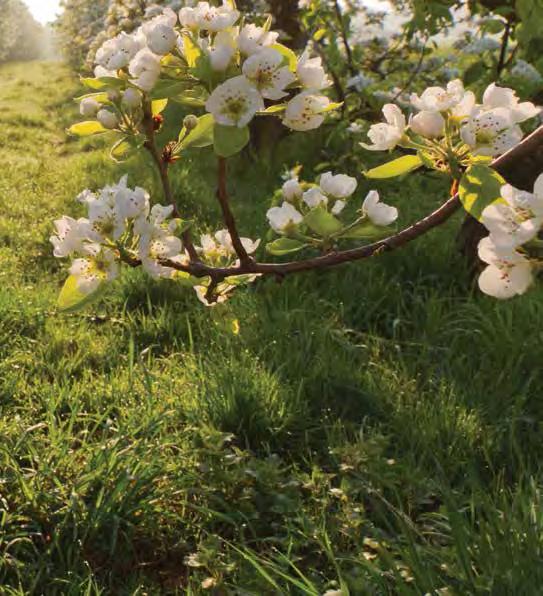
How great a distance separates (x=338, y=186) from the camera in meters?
1.43

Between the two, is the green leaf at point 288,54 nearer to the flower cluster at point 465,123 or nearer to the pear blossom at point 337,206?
the flower cluster at point 465,123

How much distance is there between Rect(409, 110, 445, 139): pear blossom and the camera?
111 centimetres

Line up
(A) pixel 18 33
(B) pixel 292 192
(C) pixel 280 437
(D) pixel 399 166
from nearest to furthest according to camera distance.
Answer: (D) pixel 399 166 < (B) pixel 292 192 < (C) pixel 280 437 < (A) pixel 18 33

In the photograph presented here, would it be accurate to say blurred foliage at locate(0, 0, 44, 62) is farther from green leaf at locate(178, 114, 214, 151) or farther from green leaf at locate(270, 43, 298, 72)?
green leaf at locate(270, 43, 298, 72)

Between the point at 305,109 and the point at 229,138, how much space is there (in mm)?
186

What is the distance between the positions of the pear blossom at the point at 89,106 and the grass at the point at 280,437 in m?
0.63

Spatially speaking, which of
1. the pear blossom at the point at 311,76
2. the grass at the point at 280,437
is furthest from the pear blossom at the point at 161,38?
the grass at the point at 280,437

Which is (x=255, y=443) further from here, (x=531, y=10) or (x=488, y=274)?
(x=531, y=10)

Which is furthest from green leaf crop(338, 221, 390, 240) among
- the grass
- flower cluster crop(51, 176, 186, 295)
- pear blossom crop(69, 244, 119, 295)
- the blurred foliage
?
the blurred foliage

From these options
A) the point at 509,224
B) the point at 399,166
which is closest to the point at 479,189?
the point at 509,224

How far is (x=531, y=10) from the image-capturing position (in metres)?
→ 2.23

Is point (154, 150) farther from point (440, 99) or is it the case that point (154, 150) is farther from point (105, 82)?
point (440, 99)

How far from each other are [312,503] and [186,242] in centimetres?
103

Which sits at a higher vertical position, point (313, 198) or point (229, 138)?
point (229, 138)
